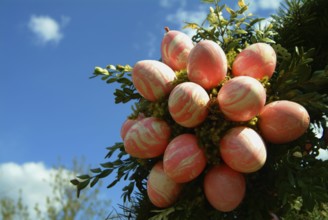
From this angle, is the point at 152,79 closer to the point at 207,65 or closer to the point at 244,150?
the point at 207,65

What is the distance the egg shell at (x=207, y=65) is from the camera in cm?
70

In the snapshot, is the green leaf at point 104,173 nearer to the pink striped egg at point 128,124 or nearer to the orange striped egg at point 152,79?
the pink striped egg at point 128,124

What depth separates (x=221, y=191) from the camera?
2.18 feet

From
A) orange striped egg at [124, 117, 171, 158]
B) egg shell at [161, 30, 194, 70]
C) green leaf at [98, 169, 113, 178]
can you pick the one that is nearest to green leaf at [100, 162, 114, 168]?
green leaf at [98, 169, 113, 178]

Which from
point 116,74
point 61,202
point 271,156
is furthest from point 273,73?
point 61,202

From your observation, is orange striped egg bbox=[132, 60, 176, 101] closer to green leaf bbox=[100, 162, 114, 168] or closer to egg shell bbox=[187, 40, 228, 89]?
egg shell bbox=[187, 40, 228, 89]

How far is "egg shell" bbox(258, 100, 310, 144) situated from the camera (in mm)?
675

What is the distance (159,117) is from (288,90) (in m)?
0.24

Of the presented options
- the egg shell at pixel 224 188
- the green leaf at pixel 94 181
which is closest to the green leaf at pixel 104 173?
the green leaf at pixel 94 181

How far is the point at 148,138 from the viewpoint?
0.71 meters

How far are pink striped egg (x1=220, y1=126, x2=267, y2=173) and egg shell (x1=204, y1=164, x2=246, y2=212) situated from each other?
0.8 inches

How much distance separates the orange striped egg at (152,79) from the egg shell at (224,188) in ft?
0.54

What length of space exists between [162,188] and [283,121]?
232mm

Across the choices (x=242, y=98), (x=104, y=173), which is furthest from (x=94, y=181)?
(x=242, y=98)
